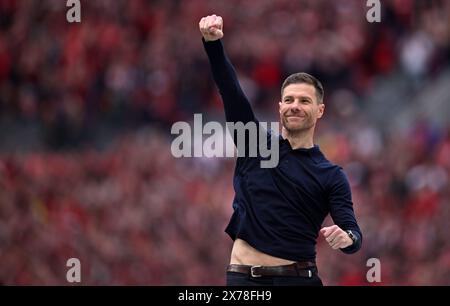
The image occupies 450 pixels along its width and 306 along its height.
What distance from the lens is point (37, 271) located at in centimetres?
1101

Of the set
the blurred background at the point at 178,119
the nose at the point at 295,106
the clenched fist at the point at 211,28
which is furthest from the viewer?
the blurred background at the point at 178,119

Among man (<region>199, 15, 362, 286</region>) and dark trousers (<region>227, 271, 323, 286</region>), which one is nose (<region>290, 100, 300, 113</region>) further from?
dark trousers (<region>227, 271, 323, 286</region>)

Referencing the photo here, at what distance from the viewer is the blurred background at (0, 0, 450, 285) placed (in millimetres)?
10789

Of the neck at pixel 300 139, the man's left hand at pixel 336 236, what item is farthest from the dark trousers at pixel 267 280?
the neck at pixel 300 139

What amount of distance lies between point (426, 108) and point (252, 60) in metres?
2.17

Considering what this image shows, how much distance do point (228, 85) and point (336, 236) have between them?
100cm

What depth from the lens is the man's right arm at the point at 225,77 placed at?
5.50m

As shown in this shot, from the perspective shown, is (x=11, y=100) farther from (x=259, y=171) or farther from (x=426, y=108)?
(x=259, y=171)

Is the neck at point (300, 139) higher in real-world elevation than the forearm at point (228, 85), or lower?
lower

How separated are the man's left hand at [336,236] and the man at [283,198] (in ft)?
0.78

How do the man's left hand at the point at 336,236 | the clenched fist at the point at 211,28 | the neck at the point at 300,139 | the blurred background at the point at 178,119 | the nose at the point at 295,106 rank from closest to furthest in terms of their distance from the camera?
the man's left hand at the point at 336,236 → the clenched fist at the point at 211,28 → the nose at the point at 295,106 → the neck at the point at 300,139 → the blurred background at the point at 178,119

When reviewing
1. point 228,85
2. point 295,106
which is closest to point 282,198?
point 295,106

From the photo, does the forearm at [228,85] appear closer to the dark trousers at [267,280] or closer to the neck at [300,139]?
the neck at [300,139]
